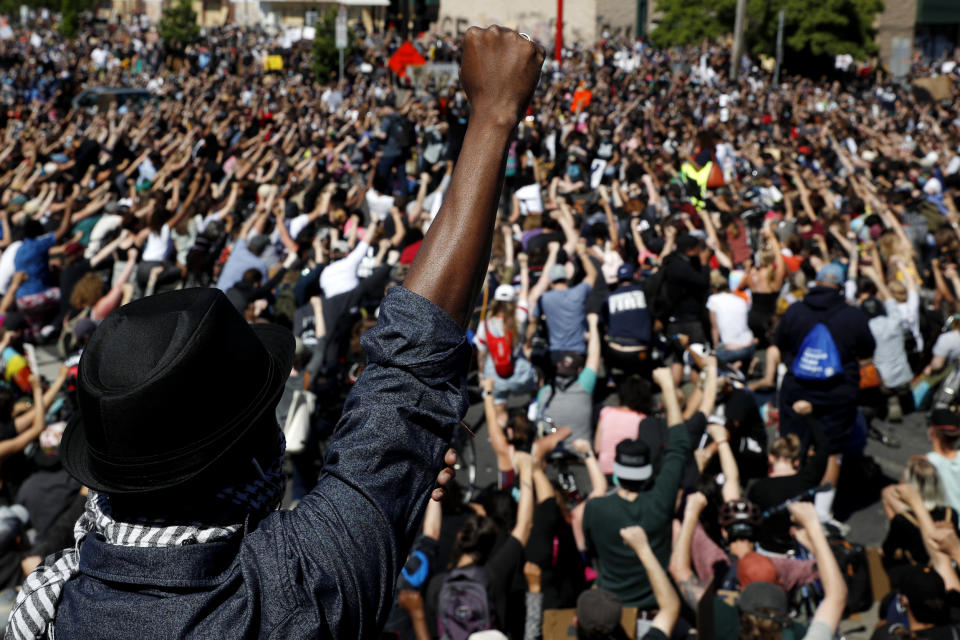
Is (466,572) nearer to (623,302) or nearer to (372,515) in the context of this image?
(372,515)

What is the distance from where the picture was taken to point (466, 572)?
13.6 feet

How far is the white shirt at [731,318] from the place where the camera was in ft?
26.6

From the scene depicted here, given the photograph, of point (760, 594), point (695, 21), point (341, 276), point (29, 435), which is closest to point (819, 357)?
point (760, 594)

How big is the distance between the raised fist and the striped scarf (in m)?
0.55

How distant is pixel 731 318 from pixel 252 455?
23.9ft

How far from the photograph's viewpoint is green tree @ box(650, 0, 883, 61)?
4447 cm

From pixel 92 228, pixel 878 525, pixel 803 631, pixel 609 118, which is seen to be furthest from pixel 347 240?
pixel 609 118

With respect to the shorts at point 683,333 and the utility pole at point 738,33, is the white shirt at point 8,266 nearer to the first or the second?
the shorts at point 683,333

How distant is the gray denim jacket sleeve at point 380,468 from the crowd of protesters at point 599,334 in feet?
6.22

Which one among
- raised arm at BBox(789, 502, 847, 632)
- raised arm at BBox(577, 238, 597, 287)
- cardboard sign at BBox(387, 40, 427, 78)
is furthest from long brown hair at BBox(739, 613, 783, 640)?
cardboard sign at BBox(387, 40, 427, 78)

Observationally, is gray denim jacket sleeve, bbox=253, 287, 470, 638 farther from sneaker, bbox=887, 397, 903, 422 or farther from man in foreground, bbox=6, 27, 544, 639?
sneaker, bbox=887, 397, 903, 422

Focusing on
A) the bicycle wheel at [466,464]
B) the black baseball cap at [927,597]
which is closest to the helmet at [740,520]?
the black baseball cap at [927,597]

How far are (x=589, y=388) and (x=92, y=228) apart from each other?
6229mm

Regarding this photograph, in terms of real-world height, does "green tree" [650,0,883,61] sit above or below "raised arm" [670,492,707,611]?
above
